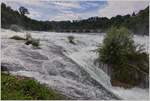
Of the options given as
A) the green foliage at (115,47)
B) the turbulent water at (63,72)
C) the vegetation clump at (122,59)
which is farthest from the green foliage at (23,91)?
the green foliage at (115,47)

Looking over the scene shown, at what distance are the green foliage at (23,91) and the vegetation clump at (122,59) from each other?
7.06 m

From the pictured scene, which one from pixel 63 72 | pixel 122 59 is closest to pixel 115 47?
pixel 122 59

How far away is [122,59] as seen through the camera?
57.2ft

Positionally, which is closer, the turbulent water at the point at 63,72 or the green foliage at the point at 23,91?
the green foliage at the point at 23,91

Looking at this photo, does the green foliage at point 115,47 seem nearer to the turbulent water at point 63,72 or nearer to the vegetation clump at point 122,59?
the vegetation clump at point 122,59

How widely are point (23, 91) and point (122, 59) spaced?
894 cm

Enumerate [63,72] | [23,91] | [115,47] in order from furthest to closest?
[115,47] → [63,72] → [23,91]

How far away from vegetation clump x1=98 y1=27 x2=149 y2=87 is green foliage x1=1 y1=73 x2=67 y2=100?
278 inches

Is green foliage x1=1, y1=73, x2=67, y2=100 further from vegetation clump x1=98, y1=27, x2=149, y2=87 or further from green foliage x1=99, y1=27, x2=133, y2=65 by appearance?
green foliage x1=99, y1=27, x2=133, y2=65

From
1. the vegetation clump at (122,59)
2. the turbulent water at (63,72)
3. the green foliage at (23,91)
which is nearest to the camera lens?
the green foliage at (23,91)

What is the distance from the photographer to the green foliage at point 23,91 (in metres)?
8.74

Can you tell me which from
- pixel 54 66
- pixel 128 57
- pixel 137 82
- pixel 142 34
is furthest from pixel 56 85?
pixel 142 34

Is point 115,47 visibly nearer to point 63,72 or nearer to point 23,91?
point 63,72

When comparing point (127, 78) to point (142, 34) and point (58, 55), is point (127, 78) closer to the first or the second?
point (58, 55)
